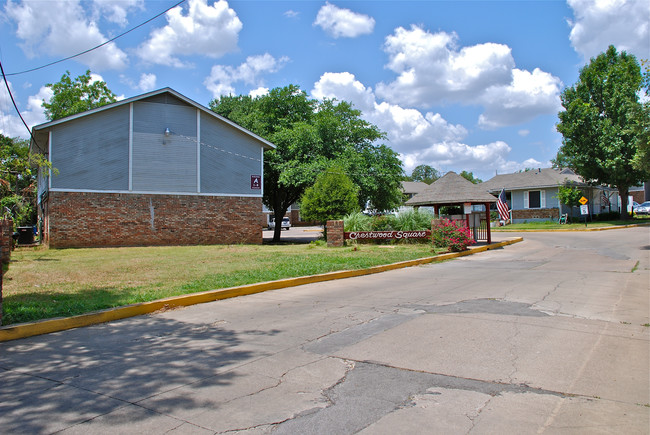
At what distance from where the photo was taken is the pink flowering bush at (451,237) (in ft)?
64.0

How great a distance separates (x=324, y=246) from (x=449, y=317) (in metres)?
15.7

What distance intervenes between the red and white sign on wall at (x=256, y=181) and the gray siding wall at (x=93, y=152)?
22.7 ft

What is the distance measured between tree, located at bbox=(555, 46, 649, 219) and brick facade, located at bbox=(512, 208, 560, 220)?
4.12m

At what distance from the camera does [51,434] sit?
3.55m

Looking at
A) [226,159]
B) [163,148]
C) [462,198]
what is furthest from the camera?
[226,159]

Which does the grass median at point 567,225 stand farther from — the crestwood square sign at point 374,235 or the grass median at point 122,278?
the grass median at point 122,278

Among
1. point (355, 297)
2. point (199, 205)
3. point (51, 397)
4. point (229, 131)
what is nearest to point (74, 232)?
point (199, 205)

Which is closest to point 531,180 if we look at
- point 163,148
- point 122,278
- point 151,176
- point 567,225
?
point 567,225

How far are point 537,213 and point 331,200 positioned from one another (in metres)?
27.8

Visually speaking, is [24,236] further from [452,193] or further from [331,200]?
[452,193]

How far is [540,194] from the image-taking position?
43.9 m

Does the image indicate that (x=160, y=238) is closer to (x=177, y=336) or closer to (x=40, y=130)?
(x=40, y=130)

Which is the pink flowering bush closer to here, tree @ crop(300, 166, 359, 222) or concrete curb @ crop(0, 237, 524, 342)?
tree @ crop(300, 166, 359, 222)

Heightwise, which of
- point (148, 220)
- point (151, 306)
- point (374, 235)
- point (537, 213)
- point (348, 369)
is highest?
point (537, 213)
